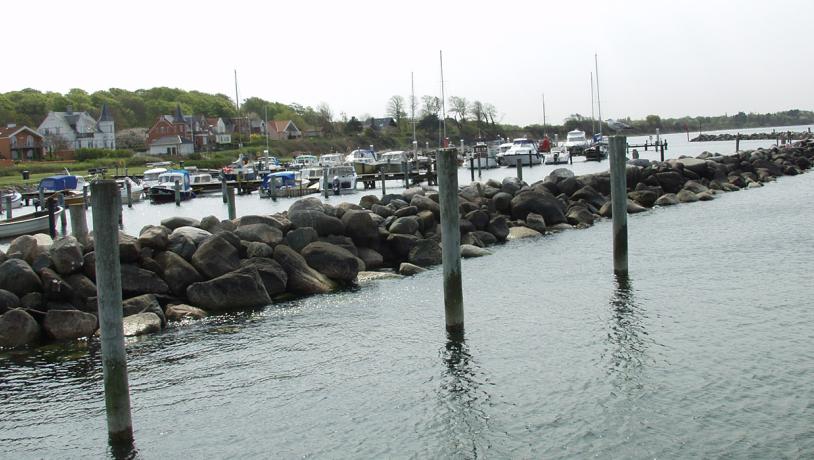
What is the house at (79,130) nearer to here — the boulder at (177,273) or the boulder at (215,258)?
the boulder at (215,258)

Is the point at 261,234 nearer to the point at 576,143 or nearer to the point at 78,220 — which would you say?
the point at 78,220

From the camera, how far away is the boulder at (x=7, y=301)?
16641 mm

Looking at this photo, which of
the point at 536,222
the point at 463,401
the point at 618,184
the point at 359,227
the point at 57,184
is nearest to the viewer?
the point at 463,401

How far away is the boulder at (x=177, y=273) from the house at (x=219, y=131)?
116m

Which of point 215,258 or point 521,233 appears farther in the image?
point 521,233

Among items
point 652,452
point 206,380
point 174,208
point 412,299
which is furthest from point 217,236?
point 174,208

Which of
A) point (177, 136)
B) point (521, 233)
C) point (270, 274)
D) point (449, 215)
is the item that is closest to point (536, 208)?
point (521, 233)

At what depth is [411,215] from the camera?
2622 cm

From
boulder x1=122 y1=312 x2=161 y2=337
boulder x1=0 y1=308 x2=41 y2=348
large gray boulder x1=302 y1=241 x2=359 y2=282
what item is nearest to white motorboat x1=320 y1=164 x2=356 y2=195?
large gray boulder x1=302 y1=241 x2=359 y2=282

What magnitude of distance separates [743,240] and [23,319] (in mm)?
20796

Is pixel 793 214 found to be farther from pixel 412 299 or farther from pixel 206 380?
pixel 206 380

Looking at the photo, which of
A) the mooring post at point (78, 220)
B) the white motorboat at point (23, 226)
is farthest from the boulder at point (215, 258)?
the white motorboat at point (23, 226)

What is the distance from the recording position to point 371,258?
23641 mm

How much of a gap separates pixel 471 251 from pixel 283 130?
424 ft
